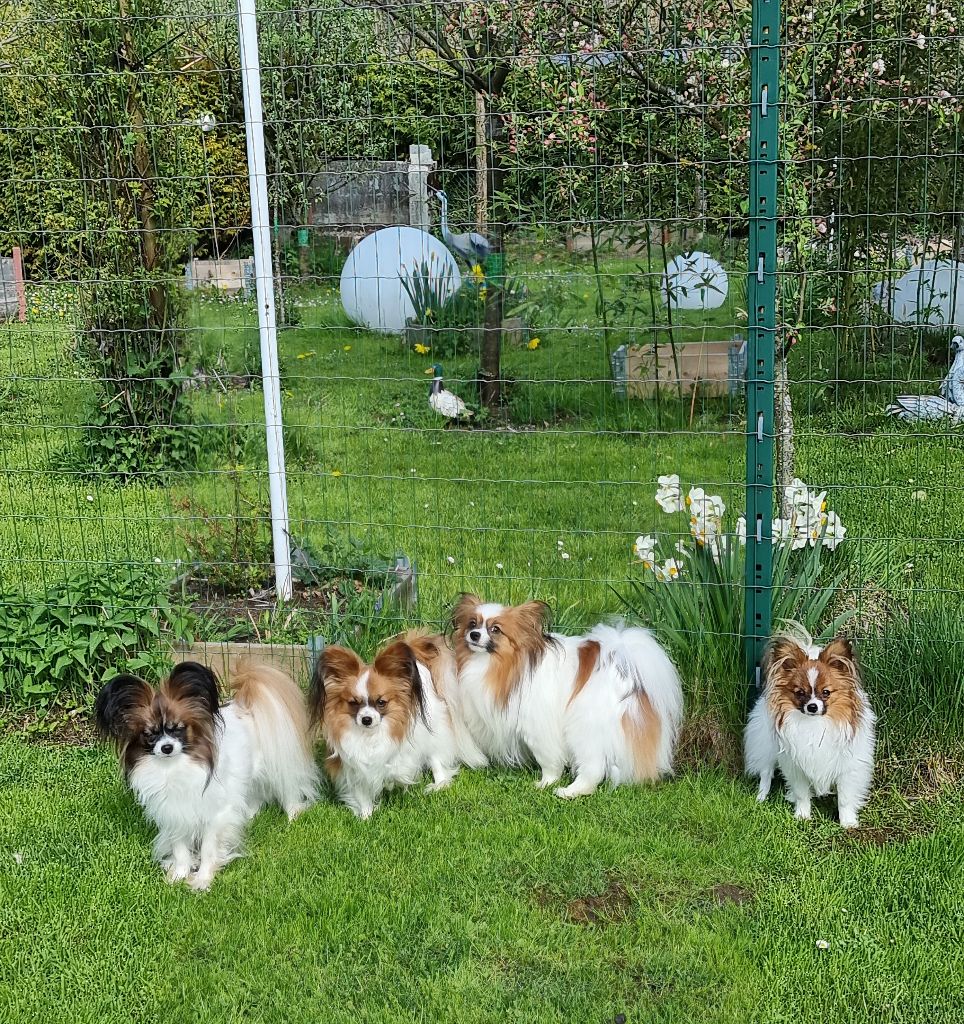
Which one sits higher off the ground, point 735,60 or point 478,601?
point 735,60

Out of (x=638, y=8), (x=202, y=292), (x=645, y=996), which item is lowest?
(x=645, y=996)

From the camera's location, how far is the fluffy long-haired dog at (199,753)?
130 inches

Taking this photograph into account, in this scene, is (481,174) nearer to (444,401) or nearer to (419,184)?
(419,184)

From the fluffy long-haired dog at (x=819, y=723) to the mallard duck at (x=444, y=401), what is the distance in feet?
8.32

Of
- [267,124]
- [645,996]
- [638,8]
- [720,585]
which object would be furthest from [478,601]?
[638,8]

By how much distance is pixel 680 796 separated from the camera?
372 cm

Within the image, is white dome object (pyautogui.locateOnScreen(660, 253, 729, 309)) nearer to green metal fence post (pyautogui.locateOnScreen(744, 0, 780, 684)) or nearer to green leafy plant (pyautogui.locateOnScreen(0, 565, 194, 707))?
green metal fence post (pyautogui.locateOnScreen(744, 0, 780, 684))

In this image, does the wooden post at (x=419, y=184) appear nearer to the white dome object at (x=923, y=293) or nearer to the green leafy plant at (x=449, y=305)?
the green leafy plant at (x=449, y=305)

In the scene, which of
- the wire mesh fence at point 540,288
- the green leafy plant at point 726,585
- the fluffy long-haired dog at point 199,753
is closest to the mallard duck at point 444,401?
the wire mesh fence at point 540,288

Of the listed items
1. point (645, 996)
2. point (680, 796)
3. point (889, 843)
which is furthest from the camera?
point (680, 796)

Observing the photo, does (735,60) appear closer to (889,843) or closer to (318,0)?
(318,0)

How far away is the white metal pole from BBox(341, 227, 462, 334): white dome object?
360 millimetres

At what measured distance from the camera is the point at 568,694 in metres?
3.87

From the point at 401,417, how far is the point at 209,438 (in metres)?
1.07
